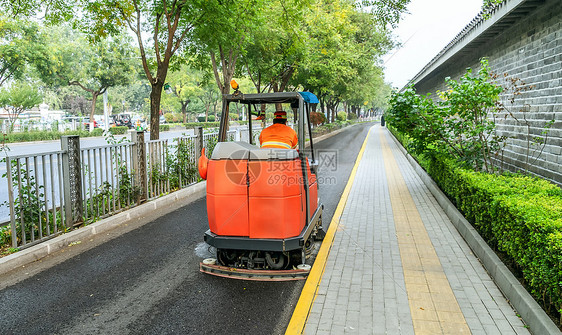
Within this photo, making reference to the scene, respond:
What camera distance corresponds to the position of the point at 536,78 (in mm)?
6809

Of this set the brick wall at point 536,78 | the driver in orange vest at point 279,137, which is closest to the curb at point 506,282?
the brick wall at point 536,78

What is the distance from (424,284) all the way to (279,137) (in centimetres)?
259

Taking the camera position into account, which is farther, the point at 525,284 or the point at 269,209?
the point at 269,209

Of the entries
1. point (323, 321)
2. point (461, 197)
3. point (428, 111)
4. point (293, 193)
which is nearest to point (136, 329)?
point (323, 321)

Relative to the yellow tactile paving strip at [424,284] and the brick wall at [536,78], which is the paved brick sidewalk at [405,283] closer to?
the yellow tactile paving strip at [424,284]

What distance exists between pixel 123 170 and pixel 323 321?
214 inches

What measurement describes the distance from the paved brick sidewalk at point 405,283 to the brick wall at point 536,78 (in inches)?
74.1

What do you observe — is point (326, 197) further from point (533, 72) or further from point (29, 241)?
point (29, 241)

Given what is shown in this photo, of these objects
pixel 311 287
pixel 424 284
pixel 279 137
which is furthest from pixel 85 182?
pixel 424 284

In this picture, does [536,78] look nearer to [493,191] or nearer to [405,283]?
[493,191]

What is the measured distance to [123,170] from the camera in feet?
24.7

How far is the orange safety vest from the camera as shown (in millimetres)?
5199

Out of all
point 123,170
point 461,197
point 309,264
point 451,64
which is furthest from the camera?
point 451,64

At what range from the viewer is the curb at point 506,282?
330 cm
